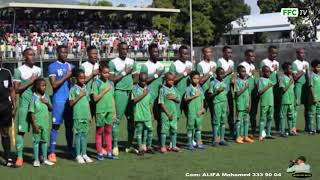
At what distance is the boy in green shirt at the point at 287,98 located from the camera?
1098 centimetres

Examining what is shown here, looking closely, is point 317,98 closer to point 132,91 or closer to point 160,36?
point 132,91

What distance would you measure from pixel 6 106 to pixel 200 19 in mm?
48543

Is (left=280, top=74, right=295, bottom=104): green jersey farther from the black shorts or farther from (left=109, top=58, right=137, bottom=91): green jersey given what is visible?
the black shorts

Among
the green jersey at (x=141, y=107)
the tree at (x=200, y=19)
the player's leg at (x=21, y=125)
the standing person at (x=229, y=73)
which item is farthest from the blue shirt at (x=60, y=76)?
the tree at (x=200, y=19)

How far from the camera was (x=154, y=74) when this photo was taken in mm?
9688

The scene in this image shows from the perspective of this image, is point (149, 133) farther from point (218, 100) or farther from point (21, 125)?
point (21, 125)

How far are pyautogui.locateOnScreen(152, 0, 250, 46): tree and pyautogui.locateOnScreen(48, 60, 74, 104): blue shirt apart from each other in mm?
44877

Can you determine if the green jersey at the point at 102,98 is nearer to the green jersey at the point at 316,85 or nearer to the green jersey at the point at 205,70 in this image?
the green jersey at the point at 205,70

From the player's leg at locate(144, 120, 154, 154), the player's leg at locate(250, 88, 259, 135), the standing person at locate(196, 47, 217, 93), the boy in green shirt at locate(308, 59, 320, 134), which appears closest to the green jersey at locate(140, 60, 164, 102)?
the player's leg at locate(144, 120, 154, 154)

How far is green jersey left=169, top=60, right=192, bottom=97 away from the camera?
390 inches

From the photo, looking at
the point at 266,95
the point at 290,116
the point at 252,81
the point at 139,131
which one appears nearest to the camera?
the point at 139,131

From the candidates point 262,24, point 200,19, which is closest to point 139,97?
point 200,19

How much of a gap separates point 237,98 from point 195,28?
4525 cm

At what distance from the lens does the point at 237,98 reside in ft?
34.2
